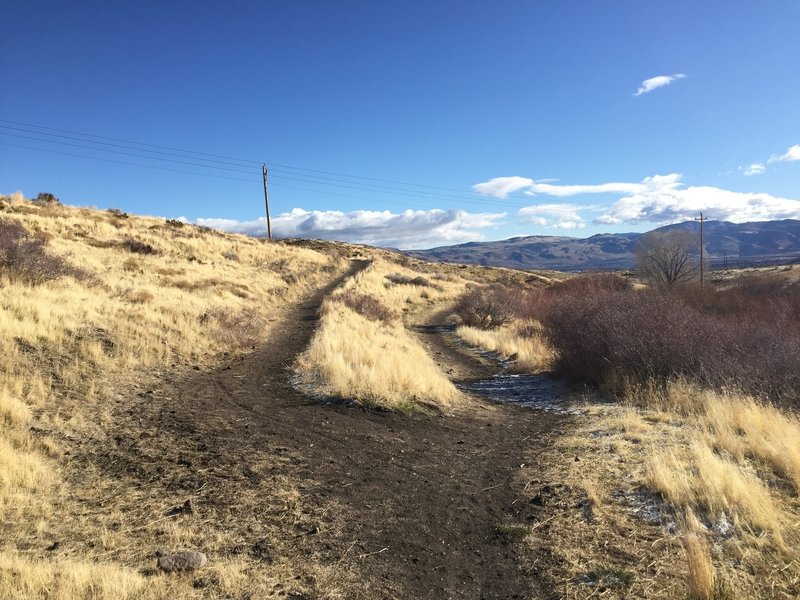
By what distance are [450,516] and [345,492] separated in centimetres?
122

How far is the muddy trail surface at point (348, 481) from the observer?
405 cm

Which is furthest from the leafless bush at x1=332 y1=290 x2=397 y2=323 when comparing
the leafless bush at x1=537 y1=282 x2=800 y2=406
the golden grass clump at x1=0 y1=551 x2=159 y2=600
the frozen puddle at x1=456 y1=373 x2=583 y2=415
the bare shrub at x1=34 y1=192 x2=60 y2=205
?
the bare shrub at x1=34 y1=192 x2=60 y2=205

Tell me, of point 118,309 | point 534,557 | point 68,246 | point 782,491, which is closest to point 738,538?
point 782,491

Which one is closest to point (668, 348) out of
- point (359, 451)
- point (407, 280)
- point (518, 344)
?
point (359, 451)

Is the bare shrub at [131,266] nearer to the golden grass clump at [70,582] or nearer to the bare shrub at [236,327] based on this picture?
the bare shrub at [236,327]

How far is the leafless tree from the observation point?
4816cm

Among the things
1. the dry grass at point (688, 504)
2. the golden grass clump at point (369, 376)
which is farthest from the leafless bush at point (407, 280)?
the dry grass at point (688, 504)

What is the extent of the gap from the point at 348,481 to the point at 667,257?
168 ft

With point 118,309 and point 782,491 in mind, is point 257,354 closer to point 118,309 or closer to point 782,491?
point 118,309

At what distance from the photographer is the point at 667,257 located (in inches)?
1911

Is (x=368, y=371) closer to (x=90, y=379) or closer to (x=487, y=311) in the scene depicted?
(x=90, y=379)

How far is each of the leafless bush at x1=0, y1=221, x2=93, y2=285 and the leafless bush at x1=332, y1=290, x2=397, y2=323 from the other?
1026 cm

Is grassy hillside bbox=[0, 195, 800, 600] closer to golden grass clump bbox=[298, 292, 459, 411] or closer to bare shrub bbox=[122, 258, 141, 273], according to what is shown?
golden grass clump bbox=[298, 292, 459, 411]

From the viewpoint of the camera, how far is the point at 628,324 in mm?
10914
